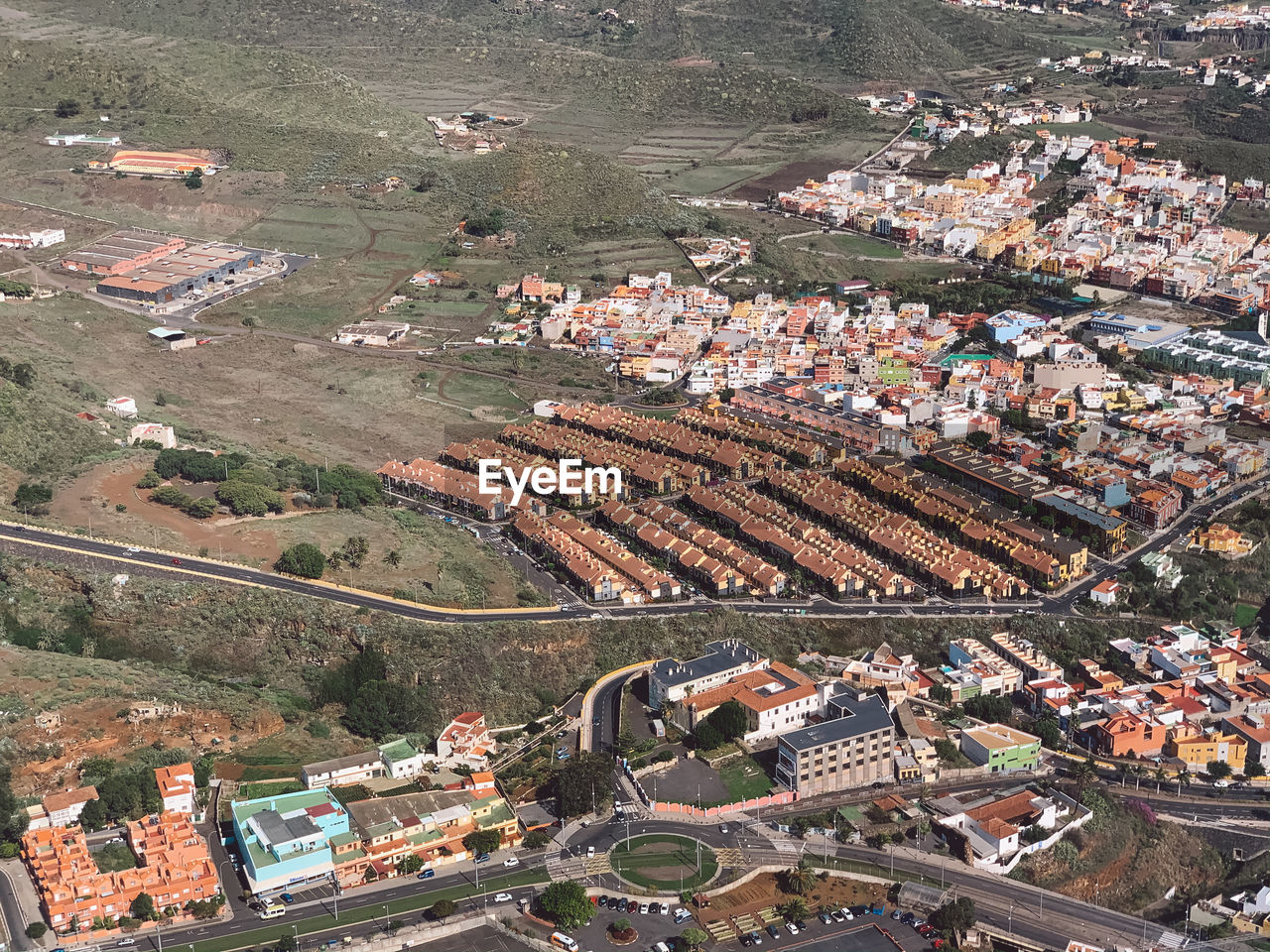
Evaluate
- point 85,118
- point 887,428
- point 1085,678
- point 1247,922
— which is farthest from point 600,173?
point 1247,922

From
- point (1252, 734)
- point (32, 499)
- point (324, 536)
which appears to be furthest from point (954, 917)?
point (32, 499)

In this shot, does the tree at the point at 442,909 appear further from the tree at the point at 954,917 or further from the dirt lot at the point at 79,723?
the tree at the point at 954,917

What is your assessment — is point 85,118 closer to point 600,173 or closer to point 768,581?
point 600,173

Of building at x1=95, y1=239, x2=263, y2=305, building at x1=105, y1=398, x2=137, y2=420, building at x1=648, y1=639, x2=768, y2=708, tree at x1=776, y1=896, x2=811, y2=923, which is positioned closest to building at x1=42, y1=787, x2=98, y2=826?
building at x1=648, y1=639, x2=768, y2=708

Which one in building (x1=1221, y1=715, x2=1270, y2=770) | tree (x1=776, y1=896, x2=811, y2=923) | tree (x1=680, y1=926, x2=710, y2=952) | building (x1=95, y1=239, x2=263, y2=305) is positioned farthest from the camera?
building (x1=95, y1=239, x2=263, y2=305)

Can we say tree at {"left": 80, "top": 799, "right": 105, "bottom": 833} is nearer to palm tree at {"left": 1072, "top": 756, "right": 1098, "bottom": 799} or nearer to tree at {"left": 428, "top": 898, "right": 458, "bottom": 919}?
tree at {"left": 428, "top": 898, "right": 458, "bottom": 919}

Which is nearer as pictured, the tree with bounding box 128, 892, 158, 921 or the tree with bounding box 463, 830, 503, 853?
the tree with bounding box 128, 892, 158, 921
